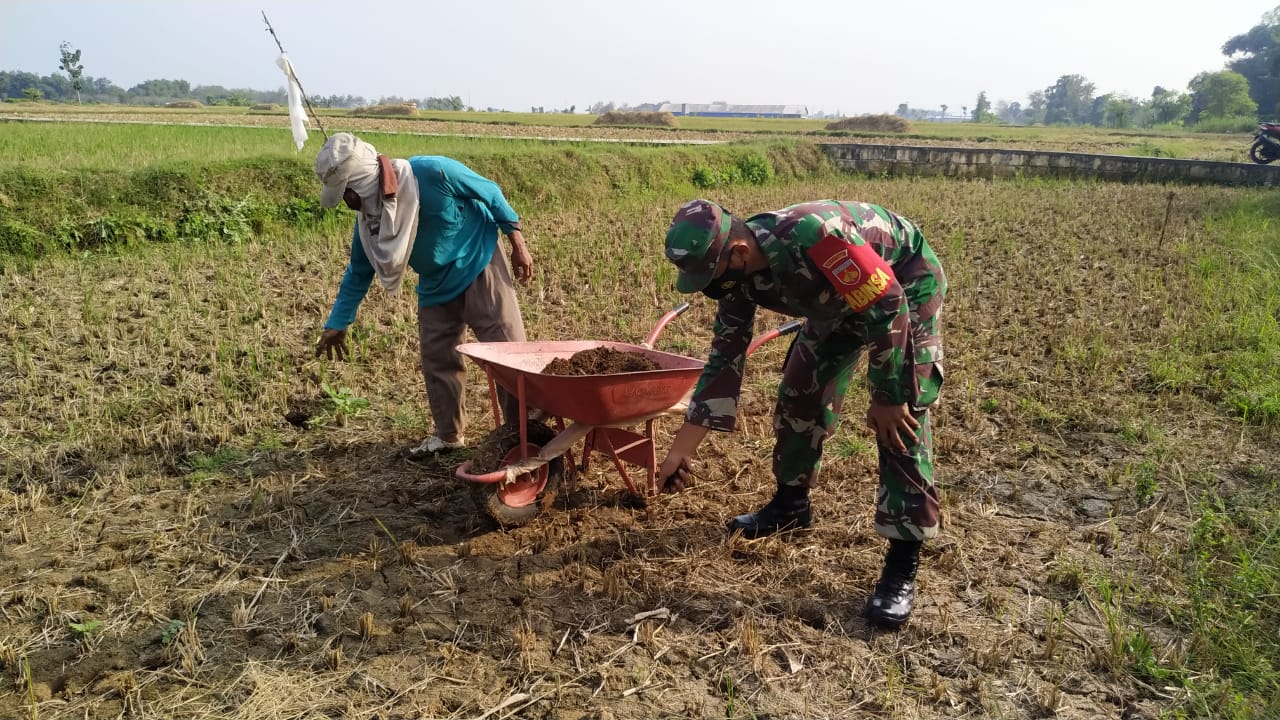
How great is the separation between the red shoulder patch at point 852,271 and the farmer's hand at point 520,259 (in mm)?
1963

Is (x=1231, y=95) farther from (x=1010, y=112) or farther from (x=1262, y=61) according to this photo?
(x=1010, y=112)

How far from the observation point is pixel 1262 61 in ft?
213

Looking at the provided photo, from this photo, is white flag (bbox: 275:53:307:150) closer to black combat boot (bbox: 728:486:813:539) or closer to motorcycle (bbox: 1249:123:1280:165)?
black combat boot (bbox: 728:486:813:539)

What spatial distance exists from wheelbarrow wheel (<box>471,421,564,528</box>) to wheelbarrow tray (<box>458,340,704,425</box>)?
151 mm

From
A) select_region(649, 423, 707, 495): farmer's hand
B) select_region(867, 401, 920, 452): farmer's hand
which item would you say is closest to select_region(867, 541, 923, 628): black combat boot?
select_region(867, 401, 920, 452): farmer's hand

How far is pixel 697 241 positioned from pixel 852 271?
445 millimetres

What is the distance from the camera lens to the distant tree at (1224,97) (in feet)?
171

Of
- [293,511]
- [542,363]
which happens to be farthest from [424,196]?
[293,511]

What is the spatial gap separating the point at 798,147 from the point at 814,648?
1678 cm

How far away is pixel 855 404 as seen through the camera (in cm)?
497

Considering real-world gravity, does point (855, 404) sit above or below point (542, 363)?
below

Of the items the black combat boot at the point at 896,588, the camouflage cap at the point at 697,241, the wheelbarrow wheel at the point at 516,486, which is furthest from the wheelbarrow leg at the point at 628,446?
the camouflage cap at the point at 697,241

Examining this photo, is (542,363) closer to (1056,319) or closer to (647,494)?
(647,494)

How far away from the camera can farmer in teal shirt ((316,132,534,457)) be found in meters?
3.54
